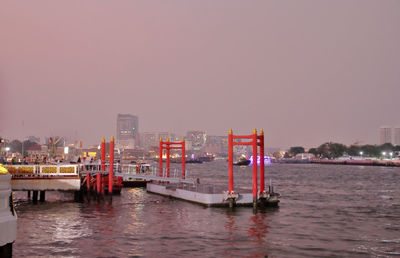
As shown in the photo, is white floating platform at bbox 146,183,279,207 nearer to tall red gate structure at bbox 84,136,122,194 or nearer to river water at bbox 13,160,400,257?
river water at bbox 13,160,400,257

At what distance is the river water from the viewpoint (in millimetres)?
19734

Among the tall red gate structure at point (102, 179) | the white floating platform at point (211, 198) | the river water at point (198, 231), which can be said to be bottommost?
the river water at point (198, 231)

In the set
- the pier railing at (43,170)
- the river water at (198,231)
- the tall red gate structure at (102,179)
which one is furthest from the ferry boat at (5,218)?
the tall red gate structure at (102,179)

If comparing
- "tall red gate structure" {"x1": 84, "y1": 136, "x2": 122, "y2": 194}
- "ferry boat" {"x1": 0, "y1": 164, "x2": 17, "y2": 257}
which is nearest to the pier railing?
"tall red gate structure" {"x1": 84, "y1": 136, "x2": 122, "y2": 194}

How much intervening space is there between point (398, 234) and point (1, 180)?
942 inches

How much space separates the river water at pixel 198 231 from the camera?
64.7ft

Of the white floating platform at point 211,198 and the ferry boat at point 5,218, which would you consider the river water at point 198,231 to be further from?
the ferry boat at point 5,218

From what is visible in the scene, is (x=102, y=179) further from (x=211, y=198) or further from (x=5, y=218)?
(x=5, y=218)

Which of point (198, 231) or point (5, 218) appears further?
point (198, 231)

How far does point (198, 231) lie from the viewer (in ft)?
81.9

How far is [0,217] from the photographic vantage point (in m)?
8.38

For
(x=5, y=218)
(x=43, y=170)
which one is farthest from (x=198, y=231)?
(x=5, y=218)

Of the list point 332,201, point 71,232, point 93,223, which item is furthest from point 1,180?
point 332,201

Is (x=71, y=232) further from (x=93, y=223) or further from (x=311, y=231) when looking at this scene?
(x=311, y=231)
